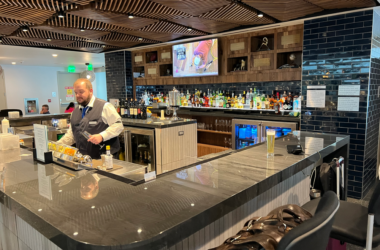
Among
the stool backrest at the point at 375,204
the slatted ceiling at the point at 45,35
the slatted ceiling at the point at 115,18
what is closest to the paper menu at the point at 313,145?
the stool backrest at the point at 375,204

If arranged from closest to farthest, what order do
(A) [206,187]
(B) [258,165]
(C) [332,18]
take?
(A) [206,187] < (B) [258,165] < (C) [332,18]

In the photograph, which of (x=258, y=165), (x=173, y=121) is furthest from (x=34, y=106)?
(x=258, y=165)

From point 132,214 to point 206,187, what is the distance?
442mm

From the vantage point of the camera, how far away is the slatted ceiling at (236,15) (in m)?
3.81

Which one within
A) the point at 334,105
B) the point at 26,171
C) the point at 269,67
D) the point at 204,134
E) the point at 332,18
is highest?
the point at 332,18

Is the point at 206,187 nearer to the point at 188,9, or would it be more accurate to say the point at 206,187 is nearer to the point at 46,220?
the point at 46,220

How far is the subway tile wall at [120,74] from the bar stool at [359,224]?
6.33 m

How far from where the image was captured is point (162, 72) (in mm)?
7156

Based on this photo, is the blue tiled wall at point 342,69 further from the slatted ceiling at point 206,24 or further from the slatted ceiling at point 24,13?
the slatted ceiling at point 24,13

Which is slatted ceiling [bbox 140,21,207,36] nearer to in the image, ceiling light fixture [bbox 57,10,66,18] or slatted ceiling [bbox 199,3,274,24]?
slatted ceiling [bbox 199,3,274,24]

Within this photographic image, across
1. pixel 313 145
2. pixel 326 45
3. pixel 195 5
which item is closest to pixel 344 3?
pixel 326 45

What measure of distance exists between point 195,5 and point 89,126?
6.52 feet

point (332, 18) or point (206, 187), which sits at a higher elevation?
point (332, 18)

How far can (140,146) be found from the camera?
4.45 m
